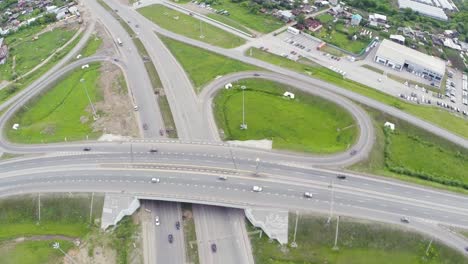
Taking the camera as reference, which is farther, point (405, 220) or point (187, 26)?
point (187, 26)

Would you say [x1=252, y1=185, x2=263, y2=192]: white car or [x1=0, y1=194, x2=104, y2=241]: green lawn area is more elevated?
[x1=252, y1=185, x2=263, y2=192]: white car

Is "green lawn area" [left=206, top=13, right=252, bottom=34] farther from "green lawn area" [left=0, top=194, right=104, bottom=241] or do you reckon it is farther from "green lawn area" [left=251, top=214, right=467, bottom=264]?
"green lawn area" [left=0, top=194, right=104, bottom=241]

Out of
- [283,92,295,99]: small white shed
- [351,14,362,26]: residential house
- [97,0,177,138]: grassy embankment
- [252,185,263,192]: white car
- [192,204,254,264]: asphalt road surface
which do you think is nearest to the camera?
[192,204,254,264]: asphalt road surface

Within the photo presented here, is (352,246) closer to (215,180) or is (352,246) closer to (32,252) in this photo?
(215,180)

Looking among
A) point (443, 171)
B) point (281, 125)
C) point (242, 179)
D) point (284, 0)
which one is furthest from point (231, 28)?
point (443, 171)

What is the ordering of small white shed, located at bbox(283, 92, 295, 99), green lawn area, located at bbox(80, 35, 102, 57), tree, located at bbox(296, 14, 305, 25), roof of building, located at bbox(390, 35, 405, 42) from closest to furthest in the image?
small white shed, located at bbox(283, 92, 295, 99) < green lawn area, located at bbox(80, 35, 102, 57) < roof of building, located at bbox(390, 35, 405, 42) < tree, located at bbox(296, 14, 305, 25)

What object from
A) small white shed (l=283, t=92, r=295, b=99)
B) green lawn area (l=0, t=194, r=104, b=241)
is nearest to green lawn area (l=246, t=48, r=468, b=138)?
small white shed (l=283, t=92, r=295, b=99)

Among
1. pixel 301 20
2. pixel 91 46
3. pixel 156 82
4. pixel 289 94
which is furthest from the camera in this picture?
pixel 301 20

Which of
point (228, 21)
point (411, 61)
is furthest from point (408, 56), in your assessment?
point (228, 21)

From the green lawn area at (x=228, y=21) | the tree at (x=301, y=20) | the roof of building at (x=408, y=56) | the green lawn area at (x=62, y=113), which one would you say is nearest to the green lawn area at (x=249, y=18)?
the green lawn area at (x=228, y=21)
